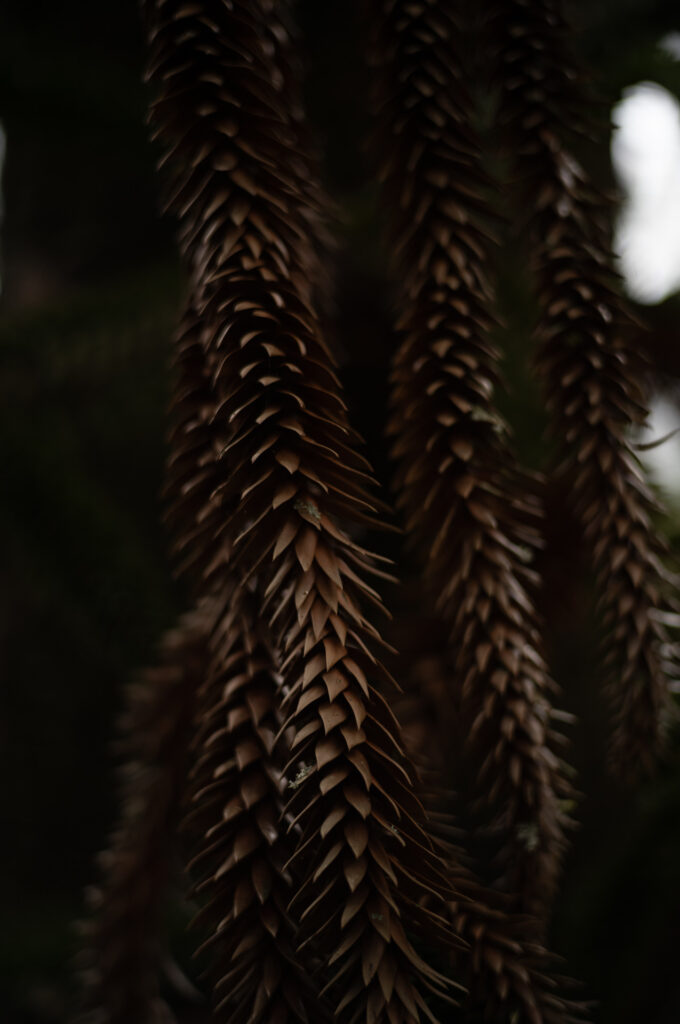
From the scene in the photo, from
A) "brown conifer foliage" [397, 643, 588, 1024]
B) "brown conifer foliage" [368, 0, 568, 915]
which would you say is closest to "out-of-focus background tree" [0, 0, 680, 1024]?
"brown conifer foliage" [368, 0, 568, 915]

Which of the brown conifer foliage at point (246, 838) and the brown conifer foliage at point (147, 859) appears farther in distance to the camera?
the brown conifer foliage at point (147, 859)

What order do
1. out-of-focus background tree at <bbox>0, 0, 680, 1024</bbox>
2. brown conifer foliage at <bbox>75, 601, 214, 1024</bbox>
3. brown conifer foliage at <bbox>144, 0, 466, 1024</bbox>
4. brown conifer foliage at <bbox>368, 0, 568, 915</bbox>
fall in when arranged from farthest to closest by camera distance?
1. out-of-focus background tree at <bbox>0, 0, 680, 1024</bbox>
2. brown conifer foliage at <bbox>75, 601, 214, 1024</bbox>
3. brown conifer foliage at <bbox>368, 0, 568, 915</bbox>
4. brown conifer foliage at <bbox>144, 0, 466, 1024</bbox>

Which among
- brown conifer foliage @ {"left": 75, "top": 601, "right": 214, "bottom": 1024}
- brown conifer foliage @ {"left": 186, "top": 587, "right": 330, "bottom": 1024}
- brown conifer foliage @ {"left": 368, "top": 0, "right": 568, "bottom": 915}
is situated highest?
brown conifer foliage @ {"left": 368, "top": 0, "right": 568, "bottom": 915}

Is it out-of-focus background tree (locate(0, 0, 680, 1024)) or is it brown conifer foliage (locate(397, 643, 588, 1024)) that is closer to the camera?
brown conifer foliage (locate(397, 643, 588, 1024))

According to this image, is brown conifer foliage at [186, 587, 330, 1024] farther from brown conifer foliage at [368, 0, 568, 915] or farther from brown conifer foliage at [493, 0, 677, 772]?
brown conifer foliage at [493, 0, 677, 772]

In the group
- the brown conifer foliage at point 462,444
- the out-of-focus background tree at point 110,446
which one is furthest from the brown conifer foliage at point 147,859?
the brown conifer foliage at point 462,444

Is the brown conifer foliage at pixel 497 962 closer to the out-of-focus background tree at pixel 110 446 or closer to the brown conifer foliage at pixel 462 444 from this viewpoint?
the brown conifer foliage at pixel 462 444

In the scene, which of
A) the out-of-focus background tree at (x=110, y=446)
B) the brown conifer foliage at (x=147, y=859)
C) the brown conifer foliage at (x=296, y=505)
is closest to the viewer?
the brown conifer foliage at (x=296, y=505)

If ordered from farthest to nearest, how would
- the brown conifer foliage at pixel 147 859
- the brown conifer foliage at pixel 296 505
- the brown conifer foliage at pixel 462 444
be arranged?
the brown conifer foliage at pixel 147 859, the brown conifer foliage at pixel 462 444, the brown conifer foliage at pixel 296 505

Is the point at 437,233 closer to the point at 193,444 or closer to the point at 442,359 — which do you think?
the point at 442,359
